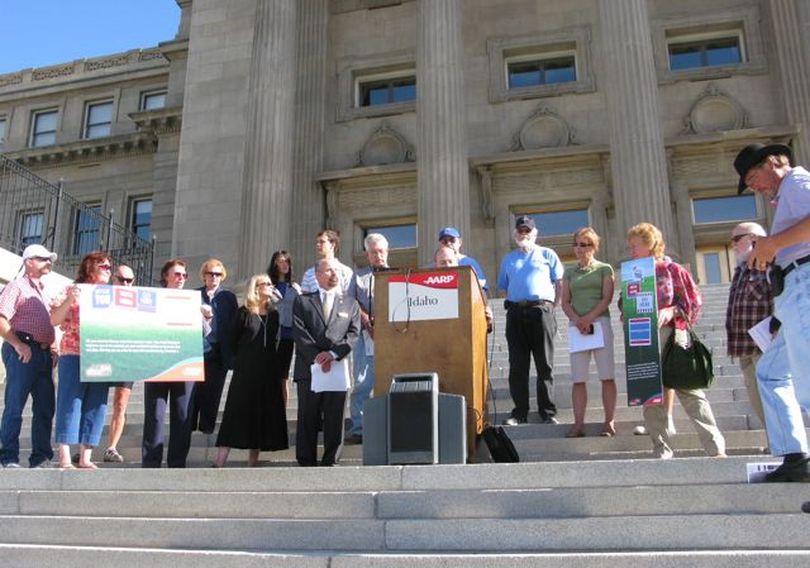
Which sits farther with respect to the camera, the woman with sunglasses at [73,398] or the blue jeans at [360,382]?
the blue jeans at [360,382]

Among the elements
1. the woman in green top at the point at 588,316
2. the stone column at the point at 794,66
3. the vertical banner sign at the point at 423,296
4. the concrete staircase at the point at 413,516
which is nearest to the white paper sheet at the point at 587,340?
the woman in green top at the point at 588,316

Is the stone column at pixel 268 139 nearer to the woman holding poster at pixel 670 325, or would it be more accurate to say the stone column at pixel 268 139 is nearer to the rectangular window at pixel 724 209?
the rectangular window at pixel 724 209

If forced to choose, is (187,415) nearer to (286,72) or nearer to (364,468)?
(364,468)

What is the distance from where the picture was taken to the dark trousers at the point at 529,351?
7.88 metres

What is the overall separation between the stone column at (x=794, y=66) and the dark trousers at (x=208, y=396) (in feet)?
56.5

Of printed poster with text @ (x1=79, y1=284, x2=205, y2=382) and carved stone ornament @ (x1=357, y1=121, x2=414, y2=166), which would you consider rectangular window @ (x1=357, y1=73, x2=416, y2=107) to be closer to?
carved stone ornament @ (x1=357, y1=121, x2=414, y2=166)

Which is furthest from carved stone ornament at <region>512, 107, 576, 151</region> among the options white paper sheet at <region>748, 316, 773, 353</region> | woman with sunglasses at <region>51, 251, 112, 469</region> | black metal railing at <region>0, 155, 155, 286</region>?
white paper sheet at <region>748, 316, 773, 353</region>

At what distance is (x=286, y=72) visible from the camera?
2114cm

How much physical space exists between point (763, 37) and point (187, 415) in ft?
66.5

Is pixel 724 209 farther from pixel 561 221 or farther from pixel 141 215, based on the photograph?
pixel 141 215

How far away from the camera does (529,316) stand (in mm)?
8133

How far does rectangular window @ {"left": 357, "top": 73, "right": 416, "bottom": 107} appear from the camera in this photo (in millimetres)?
24219

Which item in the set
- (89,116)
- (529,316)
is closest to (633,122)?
(529,316)

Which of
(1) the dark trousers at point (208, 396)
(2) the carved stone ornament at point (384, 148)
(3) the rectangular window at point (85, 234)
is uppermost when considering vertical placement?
(2) the carved stone ornament at point (384, 148)
